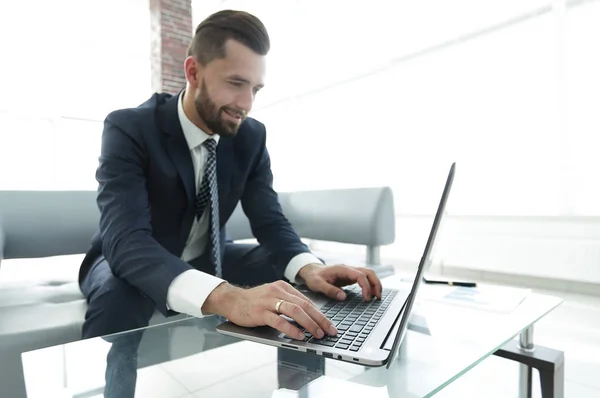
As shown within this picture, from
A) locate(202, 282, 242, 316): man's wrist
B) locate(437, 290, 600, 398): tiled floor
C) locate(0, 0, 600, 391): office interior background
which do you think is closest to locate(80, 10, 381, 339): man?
locate(202, 282, 242, 316): man's wrist

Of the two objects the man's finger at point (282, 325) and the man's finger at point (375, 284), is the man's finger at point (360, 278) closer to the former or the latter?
the man's finger at point (375, 284)

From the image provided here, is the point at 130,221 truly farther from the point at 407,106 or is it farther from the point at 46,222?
the point at 407,106

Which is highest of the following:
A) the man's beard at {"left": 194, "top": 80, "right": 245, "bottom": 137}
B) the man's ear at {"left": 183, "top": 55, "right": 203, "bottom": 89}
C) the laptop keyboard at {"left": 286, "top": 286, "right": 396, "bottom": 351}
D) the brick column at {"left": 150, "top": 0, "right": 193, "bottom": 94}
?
the brick column at {"left": 150, "top": 0, "right": 193, "bottom": 94}

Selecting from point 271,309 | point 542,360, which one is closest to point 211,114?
point 271,309

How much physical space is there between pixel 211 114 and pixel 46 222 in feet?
2.89

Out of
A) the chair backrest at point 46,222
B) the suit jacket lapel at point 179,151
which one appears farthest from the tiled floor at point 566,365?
the chair backrest at point 46,222

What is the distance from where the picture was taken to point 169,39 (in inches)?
165

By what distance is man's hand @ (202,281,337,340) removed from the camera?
0.59 m

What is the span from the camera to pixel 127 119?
115 centimetres

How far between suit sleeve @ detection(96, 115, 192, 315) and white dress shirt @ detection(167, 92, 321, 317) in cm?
3

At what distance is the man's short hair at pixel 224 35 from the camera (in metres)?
1.19

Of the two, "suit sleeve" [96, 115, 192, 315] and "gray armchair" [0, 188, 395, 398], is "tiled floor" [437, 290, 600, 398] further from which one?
"suit sleeve" [96, 115, 192, 315]

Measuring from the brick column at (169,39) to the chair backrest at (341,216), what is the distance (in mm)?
2566

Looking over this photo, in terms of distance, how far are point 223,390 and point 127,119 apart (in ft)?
2.82
